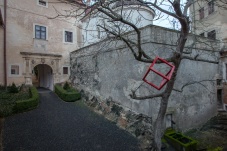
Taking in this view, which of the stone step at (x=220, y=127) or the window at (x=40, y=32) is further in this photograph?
the window at (x=40, y=32)

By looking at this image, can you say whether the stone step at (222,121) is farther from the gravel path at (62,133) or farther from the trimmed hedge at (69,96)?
the trimmed hedge at (69,96)

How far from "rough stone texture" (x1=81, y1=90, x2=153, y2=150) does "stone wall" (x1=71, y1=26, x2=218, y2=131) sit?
8.9 inches

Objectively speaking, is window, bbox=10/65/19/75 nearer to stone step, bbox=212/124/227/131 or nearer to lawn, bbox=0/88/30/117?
lawn, bbox=0/88/30/117

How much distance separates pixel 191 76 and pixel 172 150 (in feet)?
12.9

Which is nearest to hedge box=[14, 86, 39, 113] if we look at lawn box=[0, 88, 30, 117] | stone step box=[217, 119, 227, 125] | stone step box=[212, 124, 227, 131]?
lawn box=[0, 88, 30, 117]

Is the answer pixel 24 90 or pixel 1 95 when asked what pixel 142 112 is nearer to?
pixel 1 95

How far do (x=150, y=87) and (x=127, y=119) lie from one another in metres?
2.10

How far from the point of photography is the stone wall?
23.1 ft

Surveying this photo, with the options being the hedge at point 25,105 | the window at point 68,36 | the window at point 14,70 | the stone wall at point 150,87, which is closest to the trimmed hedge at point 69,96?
the stone wall at point 150,87

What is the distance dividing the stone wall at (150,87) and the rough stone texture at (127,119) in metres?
0.23

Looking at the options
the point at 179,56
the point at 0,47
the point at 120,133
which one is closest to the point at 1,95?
the point at 0,47

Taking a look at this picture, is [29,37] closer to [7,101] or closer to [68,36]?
[68,36]

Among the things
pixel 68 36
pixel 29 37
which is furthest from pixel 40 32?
pixel 68 36

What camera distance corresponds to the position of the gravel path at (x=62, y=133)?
19.7 ft
